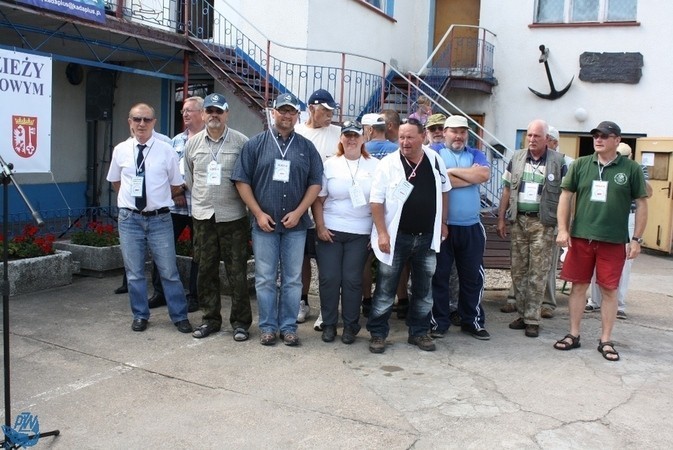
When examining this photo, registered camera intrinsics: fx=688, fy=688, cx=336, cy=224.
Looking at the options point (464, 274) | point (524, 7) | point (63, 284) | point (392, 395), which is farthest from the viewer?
point (524, 7)

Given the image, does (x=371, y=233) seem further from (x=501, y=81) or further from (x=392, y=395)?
(x=501, y=81)

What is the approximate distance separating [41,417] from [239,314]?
6.19 feet

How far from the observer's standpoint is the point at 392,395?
4363mm

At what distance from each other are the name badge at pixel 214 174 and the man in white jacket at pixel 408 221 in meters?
1.20

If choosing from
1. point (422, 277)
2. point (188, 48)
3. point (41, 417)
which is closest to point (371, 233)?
point (422, 277)

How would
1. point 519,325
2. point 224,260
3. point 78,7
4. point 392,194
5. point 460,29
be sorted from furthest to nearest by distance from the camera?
point 460,29 < point 78,7 < point 519,325 < point 224,260 < point 392,194

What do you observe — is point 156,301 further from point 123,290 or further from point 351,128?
point 351,128

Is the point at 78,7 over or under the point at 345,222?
over

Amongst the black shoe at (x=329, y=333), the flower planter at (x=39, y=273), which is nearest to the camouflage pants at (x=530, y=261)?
the black shoe at (x=329, y=333)

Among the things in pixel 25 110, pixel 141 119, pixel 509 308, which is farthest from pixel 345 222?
pixel 25 110

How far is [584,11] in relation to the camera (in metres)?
12.8

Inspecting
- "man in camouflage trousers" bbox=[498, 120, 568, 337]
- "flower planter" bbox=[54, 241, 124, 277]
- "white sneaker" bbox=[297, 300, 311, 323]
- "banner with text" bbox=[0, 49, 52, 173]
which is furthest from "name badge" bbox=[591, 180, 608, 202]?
"banner with text" bbox=[0, 49, 52, 173]

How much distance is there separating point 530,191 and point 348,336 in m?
1.95

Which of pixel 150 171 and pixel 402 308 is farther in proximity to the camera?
pixel 402 308
